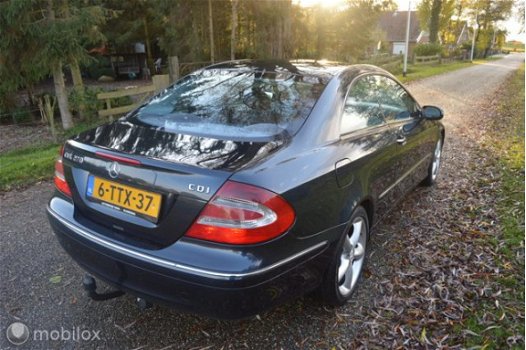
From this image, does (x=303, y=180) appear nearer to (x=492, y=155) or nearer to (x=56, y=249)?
(x=56, y=249)

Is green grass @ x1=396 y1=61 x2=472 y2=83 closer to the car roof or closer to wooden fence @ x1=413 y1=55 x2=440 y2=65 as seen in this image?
wooden fence @ x1=413 y1=55 x2=440 y2=65

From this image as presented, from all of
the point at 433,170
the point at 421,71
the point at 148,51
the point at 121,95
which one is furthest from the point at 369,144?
the point at 148,51

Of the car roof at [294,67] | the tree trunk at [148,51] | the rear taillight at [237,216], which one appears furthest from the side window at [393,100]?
the tree trunk at [148,51]

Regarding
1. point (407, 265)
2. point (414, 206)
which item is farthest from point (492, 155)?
point (407, 265)

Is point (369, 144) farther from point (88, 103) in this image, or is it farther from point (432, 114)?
point (88, 103)

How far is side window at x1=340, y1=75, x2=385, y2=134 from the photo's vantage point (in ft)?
9.34

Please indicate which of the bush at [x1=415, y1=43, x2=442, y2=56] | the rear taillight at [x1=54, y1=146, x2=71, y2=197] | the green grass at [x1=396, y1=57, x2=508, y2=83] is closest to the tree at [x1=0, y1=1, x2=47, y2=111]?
the rear taillight at [x1=54, y1=146, x2=71, y2=197]

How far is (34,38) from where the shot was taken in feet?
30.0

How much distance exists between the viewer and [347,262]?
2.76 meters

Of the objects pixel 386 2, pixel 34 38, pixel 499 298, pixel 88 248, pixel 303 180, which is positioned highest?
pixel 386 2

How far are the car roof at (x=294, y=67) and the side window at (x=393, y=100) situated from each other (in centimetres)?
48

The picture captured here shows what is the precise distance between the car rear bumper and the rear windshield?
78 cm

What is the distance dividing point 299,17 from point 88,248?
18708mm

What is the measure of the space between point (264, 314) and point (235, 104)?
142cm
